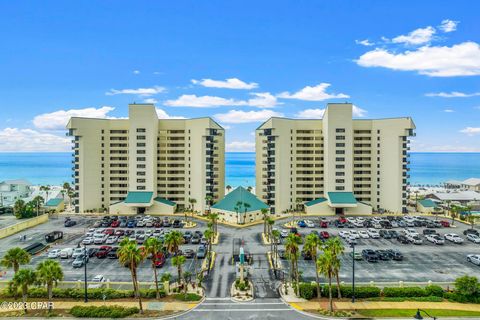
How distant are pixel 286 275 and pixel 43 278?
3133 centimetres

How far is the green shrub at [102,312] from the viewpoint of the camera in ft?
116

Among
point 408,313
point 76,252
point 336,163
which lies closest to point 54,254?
point 76,252

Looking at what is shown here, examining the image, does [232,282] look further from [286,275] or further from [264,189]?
[264,189]

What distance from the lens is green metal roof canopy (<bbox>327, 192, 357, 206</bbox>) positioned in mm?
89375

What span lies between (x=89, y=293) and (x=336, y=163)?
73089 millimetres

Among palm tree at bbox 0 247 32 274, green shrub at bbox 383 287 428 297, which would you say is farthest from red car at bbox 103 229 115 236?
green shrub at bbox 383 287 428 297

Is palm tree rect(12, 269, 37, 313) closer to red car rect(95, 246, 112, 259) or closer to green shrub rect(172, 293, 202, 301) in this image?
green shrub rect(172, 293, 202, 301)

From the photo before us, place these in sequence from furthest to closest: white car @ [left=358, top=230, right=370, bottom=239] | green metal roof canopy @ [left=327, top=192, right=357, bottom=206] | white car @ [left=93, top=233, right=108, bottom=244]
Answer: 1. green metal roof canopy @ [left=327, top=192, right=357, bottom=206]
2. white car @ [left=358, top=230, right=370, bottom=239]
3. white car @ [left=93, top=233, right=108, bottom=244]

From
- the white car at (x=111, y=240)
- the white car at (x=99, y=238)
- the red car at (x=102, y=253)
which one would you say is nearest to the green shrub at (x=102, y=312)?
the red car at (x=102, y=253)

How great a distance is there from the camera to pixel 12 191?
378 feet

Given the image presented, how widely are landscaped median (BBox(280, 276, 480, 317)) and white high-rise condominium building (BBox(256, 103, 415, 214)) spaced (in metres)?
50.0

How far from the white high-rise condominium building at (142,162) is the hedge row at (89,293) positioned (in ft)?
163

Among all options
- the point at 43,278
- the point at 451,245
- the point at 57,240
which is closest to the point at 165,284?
the point at 43,278

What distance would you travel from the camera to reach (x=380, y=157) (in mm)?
97250
